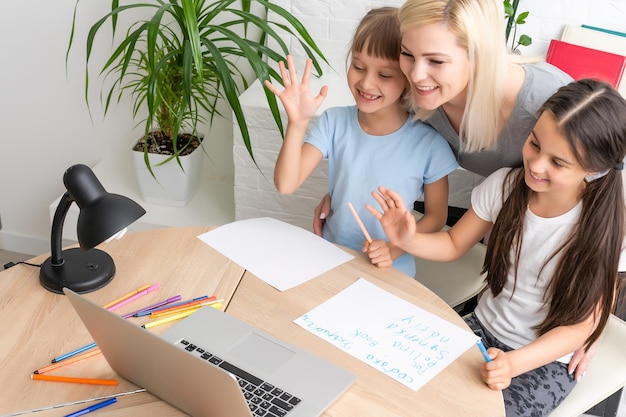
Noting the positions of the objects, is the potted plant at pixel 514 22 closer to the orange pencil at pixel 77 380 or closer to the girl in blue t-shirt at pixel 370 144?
the girl in blue t-shirt at pixel 370 144

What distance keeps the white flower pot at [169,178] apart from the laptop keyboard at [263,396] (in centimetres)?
132

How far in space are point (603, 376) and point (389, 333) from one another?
0.53 metres

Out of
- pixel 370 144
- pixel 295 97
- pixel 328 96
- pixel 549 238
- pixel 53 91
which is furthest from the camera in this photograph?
pixel 53 91

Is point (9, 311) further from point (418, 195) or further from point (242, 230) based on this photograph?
point (418, 195)

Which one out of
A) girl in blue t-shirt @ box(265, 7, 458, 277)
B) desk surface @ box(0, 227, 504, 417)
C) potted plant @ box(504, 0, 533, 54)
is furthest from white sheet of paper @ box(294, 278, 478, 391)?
potted plant @ box(504, 0, 533, 54)

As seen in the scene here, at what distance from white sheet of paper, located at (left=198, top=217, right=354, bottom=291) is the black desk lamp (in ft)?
0.89

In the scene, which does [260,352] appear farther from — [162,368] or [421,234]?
[421,234]

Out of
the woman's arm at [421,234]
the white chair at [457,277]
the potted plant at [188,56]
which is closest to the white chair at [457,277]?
the white chair at [457,277]

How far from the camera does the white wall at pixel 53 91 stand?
2.18m

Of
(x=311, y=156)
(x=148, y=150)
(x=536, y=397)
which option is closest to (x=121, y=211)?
(x=311, y=156)

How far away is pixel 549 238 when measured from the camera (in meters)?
1.45

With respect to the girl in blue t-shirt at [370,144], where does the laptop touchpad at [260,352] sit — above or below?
below

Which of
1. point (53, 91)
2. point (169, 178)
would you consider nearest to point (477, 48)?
point (169, 178)

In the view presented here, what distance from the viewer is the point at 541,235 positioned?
1.46m
